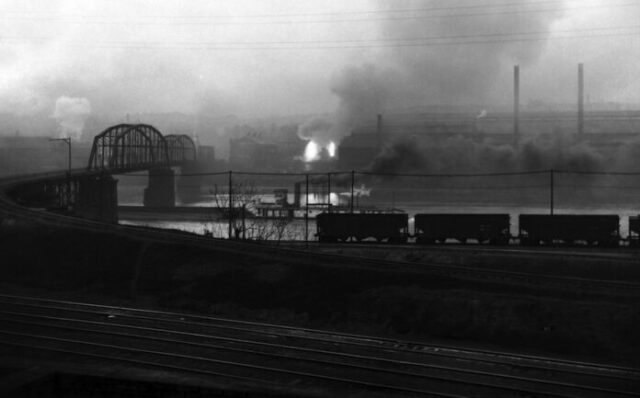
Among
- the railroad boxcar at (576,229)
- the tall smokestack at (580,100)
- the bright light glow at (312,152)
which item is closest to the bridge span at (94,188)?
the bright light glow at (312,152)

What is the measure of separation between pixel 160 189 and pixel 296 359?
8721 cm

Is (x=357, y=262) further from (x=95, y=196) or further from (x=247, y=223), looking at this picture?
(x=95, y=196)

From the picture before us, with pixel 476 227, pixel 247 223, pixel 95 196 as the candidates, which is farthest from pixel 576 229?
pixel 95 196

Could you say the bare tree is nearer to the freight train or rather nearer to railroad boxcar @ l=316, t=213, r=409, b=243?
railroad boxcar @ l=316, t=213, r=409, b=243

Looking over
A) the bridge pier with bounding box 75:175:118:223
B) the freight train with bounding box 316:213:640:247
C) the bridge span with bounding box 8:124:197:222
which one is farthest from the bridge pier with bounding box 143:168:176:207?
the freight train with bounding box 316:213:640:247

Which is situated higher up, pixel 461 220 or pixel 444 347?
pixel 461 220

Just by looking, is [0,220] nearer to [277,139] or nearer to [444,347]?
[444,347]

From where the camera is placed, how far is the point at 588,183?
235ft

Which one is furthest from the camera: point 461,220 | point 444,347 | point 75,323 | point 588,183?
point 588,183

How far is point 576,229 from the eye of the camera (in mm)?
38062

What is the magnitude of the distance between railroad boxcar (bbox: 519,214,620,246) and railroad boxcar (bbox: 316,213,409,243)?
8.19 metres

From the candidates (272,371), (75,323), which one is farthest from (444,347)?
(75,323)

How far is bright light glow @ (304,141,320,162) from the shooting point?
11432cm

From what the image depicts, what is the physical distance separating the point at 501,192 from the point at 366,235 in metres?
39.7
